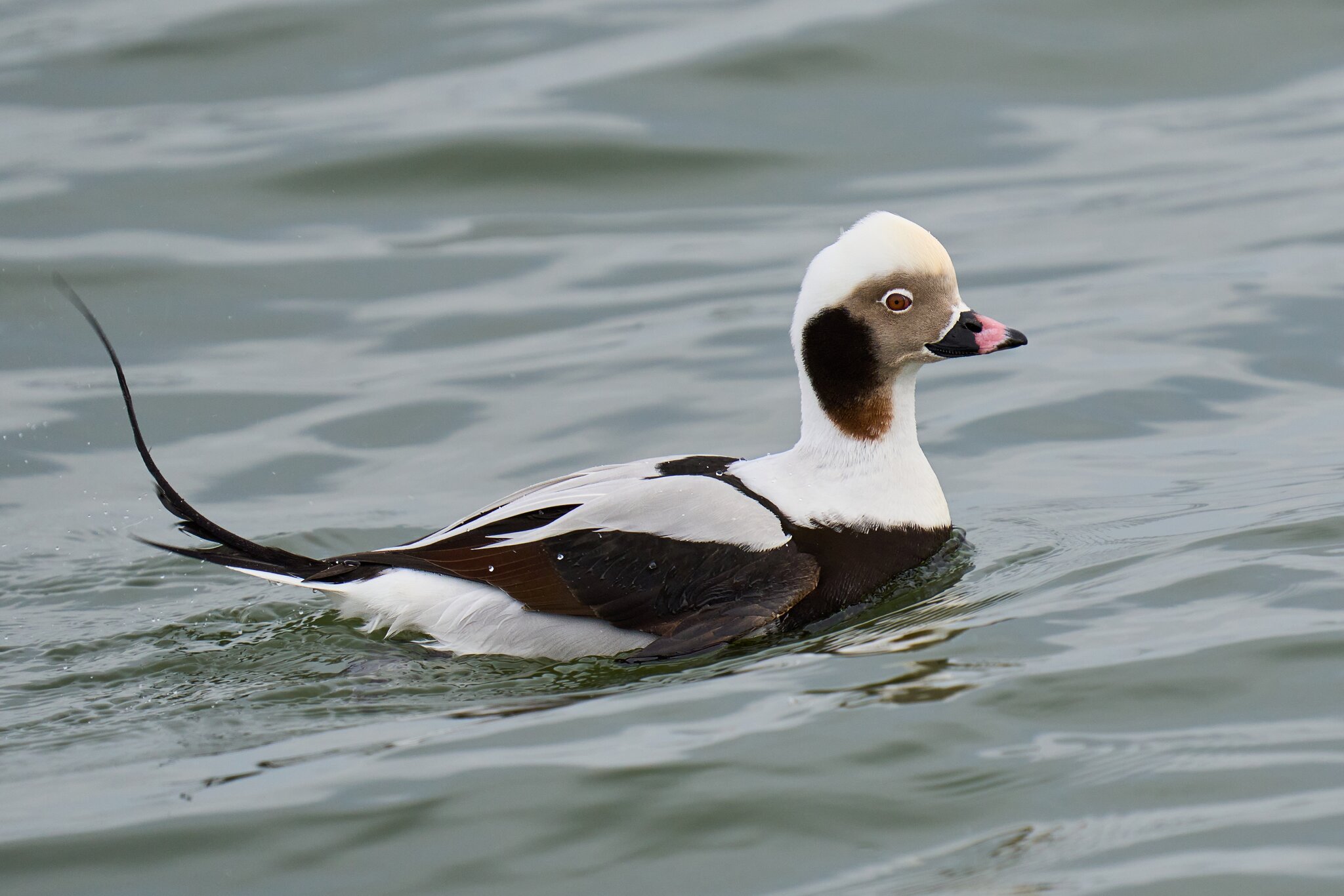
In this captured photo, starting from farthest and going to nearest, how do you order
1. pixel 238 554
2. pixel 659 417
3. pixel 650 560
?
pixel 659 417 < pixel 238 554 < pixel 650 560

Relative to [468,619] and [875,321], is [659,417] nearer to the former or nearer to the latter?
[875,321]

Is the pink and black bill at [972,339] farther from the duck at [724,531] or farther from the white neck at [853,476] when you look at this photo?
the white neck at [853,476]

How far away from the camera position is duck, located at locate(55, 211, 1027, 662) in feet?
16.2

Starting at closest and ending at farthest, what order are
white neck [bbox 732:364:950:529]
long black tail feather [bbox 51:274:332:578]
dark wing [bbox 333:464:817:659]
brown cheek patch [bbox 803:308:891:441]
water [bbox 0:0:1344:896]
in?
water [bbox 0:0:1344:896] → dark wing [bbox 333:464:817:659] → long black tail feather [bbox 51:274:332:578] → white neck [bbox 732:364:950:529] → brown cheek patch [bbox 803:308:891:441]

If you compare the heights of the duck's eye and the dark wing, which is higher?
the duck's eye

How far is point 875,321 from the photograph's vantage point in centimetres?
534

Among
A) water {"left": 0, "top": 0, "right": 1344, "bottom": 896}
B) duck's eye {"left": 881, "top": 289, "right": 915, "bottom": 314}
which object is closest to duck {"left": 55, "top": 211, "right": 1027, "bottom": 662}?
duck's eye {"left": 881, "top": 289, "right": 915, "bottom": 314}

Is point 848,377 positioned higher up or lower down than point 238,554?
higher up

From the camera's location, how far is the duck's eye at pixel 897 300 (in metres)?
5.32

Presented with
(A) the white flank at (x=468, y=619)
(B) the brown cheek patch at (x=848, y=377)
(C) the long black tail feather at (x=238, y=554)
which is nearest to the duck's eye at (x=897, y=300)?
(B) the brown cheek patch at (x=848, y=377)

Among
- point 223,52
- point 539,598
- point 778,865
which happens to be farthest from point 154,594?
point 223,52

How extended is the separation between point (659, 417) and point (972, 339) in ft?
8.11

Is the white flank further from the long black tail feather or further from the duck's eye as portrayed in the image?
the duck's eye

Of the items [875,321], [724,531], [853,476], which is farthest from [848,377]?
[724,531]
